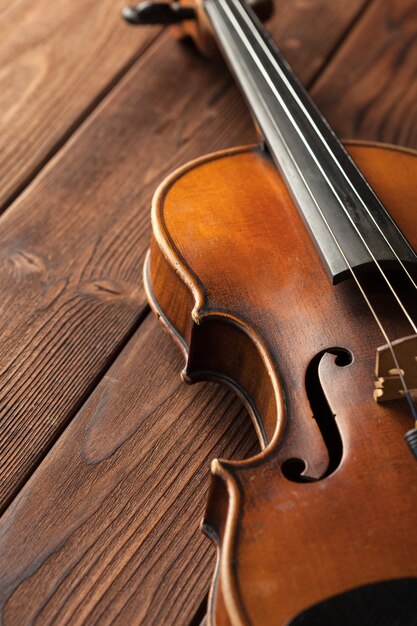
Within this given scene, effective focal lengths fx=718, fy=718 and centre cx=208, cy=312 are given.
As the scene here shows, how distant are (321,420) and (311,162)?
39cm

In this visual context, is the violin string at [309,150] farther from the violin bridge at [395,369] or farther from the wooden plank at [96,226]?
the wooden plank at [96,226]

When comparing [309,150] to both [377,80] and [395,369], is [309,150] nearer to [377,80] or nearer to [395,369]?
[395,369]

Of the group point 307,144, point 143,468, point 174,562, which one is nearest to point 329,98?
point 307,144

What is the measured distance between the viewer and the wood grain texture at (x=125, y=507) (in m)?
0.86

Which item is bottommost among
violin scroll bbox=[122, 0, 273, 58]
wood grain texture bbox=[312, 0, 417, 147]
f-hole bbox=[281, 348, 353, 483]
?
wood grain texture bbox=[312, 0, 417, 147]

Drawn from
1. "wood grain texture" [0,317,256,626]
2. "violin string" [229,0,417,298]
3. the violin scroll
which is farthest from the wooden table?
"violin string" [229,0,417,298]

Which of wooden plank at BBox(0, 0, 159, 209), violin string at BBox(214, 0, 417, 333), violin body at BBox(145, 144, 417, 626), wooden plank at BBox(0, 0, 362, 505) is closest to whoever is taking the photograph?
violin body at BBox(145, 144, 417, 626)

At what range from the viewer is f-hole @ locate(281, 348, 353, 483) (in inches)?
29.6

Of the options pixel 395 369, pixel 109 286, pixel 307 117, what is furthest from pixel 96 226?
pixel 395 369

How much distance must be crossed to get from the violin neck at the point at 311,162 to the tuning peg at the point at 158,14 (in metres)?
0.13

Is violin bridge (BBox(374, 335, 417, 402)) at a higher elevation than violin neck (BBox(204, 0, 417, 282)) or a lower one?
lower

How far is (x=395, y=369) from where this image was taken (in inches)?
29.8

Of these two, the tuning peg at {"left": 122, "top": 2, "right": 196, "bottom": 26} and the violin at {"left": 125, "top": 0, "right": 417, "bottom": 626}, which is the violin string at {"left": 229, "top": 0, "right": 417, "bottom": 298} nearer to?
the violin at {"left": 125, "top": 0, "right": 417, "bottom": 626}

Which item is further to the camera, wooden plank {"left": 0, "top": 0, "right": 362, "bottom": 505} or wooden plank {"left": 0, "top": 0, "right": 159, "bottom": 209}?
wooden plank {"left": 0, "top": 0, "right": 159, "bottom": 209}
